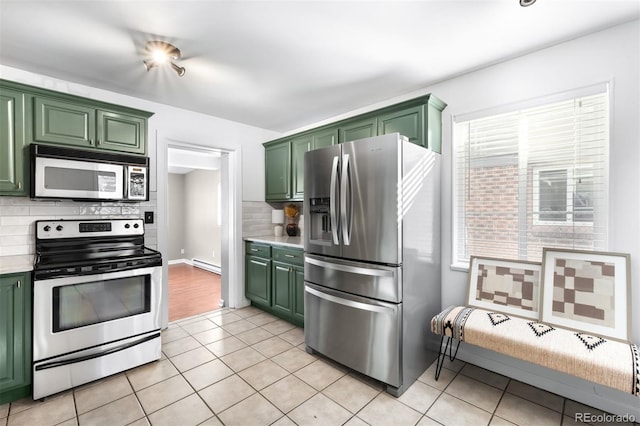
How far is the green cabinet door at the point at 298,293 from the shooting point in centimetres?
320

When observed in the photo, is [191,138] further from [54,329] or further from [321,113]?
[54,329]

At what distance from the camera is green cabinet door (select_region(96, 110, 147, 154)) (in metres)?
2.62

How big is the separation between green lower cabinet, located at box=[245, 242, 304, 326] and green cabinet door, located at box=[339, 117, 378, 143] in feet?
4.32

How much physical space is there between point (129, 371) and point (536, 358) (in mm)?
3020

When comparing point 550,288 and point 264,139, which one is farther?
point 264,139

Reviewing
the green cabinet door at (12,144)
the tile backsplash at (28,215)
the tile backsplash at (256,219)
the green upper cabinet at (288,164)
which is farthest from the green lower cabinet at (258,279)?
the green cabinet door at (12,144)

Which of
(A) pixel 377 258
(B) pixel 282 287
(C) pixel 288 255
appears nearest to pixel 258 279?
(B) pixel 282 287

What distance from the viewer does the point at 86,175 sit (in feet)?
8.23

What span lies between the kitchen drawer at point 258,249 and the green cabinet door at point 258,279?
6cm

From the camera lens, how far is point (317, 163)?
262 centimetres

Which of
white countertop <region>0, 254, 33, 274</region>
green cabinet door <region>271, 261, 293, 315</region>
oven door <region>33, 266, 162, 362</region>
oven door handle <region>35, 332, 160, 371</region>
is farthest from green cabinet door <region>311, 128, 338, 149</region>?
white countertop <region>0, 254, 33, 274</region>

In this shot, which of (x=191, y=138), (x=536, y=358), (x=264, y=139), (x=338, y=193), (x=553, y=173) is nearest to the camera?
(x=536, y=358)

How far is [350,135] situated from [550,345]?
233cm

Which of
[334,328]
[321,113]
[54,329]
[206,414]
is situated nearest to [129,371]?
[54,329]
